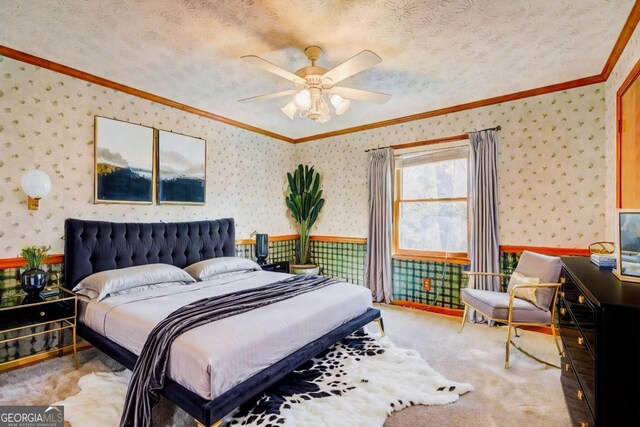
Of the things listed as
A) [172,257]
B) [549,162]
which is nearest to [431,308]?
[549,162]

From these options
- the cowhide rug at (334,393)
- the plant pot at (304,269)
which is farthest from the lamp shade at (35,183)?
the plant pot at (304,269)

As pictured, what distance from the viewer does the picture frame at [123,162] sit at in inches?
130

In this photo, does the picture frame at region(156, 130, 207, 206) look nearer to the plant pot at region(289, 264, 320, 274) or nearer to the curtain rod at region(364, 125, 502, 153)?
the plant pot at region(289, 264, 320, 274)

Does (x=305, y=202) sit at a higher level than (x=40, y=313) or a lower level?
higher

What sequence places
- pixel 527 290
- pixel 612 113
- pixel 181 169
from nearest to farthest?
pixel 612 113 → pixel 527 290 → pixel 181 169

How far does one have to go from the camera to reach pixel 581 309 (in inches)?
66.3

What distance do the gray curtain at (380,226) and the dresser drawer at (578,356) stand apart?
98.9 inches

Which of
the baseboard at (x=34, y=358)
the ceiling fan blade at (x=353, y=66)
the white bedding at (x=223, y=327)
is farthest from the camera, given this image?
the baseboard at (x=34, y=358)

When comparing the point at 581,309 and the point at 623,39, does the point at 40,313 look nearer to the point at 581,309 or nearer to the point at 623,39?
the point at 581,309

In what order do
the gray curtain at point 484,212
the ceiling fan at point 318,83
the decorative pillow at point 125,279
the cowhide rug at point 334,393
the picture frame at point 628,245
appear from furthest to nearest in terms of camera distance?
1. the gray curtain at point 484,212
2. the decorative pillow at point 125,279
3. the ceiling fan at point 318,83
4. the cowhide rug at point 334,393
5. the picture frame at point 628,245

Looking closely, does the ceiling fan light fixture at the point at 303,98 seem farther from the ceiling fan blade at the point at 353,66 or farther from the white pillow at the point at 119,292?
the white pillow at the point at 119,292

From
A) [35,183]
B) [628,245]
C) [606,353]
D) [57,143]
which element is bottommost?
[606,353]

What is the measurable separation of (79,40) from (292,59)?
70.2 inches

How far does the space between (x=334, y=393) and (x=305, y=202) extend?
11.7 ft
